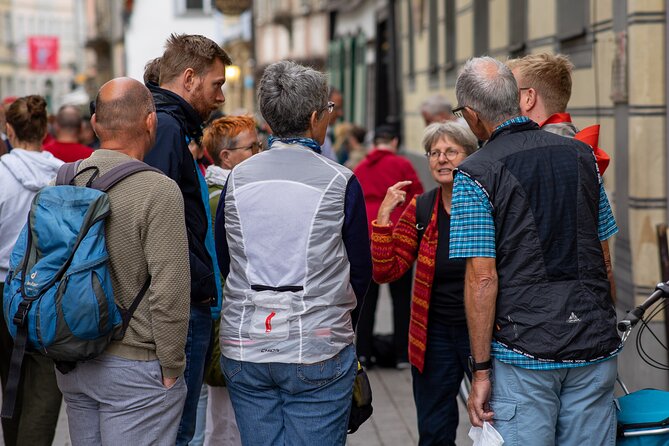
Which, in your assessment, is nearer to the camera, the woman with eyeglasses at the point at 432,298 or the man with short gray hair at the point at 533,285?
the man with short gray hair at the point at 533,285

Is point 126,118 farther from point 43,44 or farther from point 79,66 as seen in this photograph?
point 79,66

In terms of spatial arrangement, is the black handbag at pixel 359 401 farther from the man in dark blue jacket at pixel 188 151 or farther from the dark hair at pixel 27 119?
the dark hair at pixel 27 119

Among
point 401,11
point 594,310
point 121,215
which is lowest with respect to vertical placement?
point 594,310

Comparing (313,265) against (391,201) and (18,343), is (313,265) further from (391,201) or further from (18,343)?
(18,343)

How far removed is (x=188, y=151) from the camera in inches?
183

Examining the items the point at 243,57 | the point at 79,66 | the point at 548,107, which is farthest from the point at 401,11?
the point at 79,66

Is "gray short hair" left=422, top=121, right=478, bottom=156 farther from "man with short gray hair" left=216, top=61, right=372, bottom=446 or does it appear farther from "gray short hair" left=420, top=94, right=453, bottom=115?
"gray short hair" left=420, top=94, right=453, bottom=115

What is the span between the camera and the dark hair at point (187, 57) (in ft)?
15.6

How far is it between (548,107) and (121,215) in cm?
167

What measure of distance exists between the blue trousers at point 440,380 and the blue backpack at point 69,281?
5.39 ft

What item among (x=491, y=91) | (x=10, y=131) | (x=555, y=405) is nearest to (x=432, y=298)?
(x=555, y=405)

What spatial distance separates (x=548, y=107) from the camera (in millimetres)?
4555

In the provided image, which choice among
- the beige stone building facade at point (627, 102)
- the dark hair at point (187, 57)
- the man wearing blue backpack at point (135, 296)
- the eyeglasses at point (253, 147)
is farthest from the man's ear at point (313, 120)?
the beige stone building facade at point (627, 102)

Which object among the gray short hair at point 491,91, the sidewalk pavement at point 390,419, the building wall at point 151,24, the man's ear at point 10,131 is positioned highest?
the building wall at point 151,24
